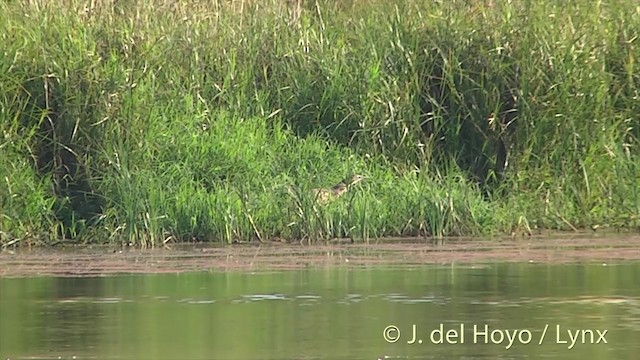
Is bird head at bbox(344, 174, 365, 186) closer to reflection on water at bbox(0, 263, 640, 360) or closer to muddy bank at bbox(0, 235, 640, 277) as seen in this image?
muddy bank at bbox(0, 235, 640, 277)

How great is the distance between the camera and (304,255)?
36.7ft

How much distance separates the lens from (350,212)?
39.1ft

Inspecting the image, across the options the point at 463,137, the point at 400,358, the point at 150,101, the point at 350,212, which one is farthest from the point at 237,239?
the point at 400,358

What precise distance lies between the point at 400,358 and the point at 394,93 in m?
5.98

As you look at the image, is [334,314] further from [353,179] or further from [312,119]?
[312,119]

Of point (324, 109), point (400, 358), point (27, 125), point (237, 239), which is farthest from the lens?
point (324, 109)

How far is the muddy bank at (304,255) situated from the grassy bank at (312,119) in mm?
295

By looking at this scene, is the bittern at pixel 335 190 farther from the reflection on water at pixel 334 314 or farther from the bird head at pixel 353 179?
the reflection on water at pixel 334 314

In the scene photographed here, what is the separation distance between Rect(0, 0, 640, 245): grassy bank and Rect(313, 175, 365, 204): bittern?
Result: 0.12 m

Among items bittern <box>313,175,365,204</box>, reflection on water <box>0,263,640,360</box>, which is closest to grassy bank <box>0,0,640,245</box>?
bittern <box>313,175,365,204</box>

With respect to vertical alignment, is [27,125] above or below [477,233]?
above

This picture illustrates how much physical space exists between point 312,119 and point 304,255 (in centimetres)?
258

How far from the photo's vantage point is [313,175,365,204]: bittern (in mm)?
12047

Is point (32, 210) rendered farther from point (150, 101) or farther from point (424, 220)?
point (424, 220)
